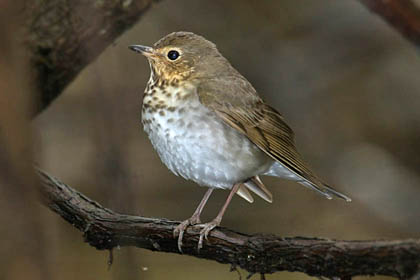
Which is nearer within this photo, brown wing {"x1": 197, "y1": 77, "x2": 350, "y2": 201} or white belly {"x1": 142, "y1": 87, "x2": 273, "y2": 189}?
white belly {"x1": 142, "y1": 87, "x2": 273, "y2": 189}

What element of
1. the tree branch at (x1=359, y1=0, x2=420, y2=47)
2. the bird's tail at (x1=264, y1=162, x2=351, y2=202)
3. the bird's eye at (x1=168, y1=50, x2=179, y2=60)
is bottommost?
the bird's tail at (x1=264, y1=162, x2=351, y2=202)

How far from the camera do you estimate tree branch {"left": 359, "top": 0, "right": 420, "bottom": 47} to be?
195 cm

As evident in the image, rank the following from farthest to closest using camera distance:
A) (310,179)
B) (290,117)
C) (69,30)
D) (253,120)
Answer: (290,117) → (69,30) → (253,120) → (310,179)

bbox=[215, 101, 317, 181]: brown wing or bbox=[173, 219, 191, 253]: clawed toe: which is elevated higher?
bbox=[215, 101, 317, 181]: brown wing

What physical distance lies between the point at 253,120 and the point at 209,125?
0.31 m

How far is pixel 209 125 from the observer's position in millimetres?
3352

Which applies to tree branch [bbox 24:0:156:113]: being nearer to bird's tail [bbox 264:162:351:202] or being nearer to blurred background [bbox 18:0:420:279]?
bird's tail [bbox 264:162:351:202]

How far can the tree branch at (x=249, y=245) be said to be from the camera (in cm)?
218

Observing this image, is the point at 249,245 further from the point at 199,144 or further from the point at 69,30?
the point at 69,30

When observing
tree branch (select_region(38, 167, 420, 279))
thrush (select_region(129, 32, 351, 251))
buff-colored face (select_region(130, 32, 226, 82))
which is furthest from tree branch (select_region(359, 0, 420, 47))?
buff-colored face (select_region(130, 32, 226, 82))

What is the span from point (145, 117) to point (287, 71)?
3.38 m

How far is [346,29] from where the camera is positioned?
6.46 meters

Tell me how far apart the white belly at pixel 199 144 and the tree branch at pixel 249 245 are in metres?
0.39

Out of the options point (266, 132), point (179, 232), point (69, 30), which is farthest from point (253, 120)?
point (69, 30)
